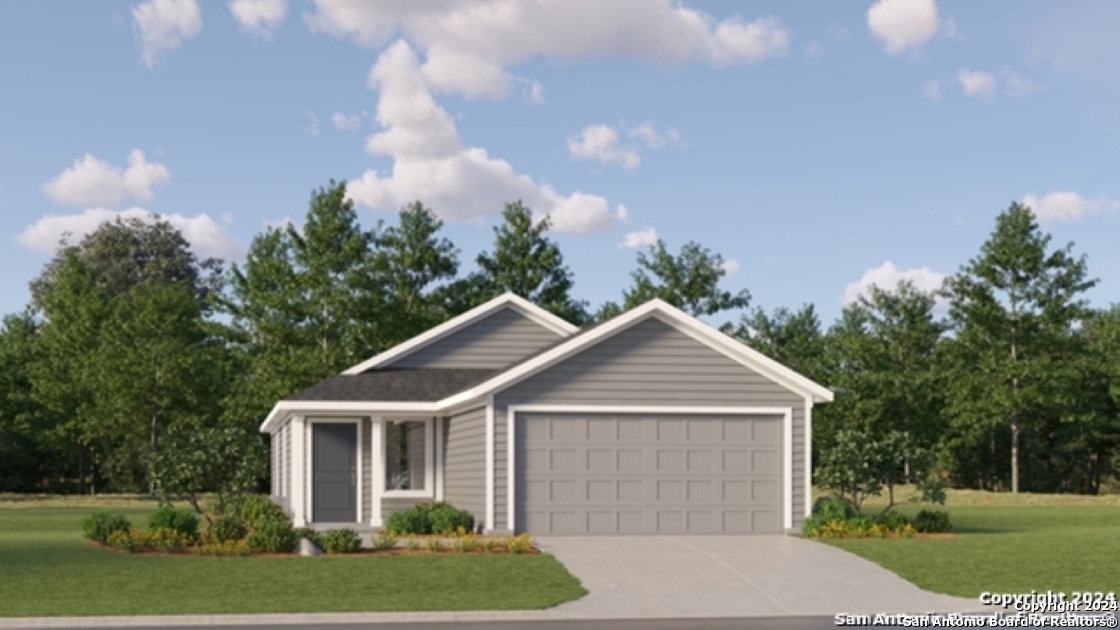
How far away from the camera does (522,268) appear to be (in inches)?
2403

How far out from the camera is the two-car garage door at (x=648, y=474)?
2906 cm

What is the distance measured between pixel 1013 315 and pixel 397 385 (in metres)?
36.6

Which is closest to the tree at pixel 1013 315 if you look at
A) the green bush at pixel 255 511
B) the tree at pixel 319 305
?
the tree at pixel 319 305

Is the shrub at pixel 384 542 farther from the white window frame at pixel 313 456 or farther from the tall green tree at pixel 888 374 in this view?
the tall green tree at pixel 888 374

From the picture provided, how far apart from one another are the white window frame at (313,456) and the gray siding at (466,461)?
2454mm

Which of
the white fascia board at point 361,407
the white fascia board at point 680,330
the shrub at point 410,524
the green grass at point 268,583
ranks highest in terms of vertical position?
the white fascia board at point 680,330

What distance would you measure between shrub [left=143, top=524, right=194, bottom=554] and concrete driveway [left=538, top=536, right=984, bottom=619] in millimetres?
6304

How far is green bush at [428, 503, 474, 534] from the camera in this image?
29.0 meters

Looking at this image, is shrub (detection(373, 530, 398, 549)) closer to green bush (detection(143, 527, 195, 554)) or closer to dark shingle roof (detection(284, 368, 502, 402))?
green bush (detection(143, 527, 195, 554))

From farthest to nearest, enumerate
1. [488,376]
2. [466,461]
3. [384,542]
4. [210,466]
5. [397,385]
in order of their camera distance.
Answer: [397,385]
[488,376]
[210,466]
[466,461]
[384,542]

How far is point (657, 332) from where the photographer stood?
29719 millimetres

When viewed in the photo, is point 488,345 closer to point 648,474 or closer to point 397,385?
point 397,385

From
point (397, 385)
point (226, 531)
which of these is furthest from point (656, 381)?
point (226, 531)

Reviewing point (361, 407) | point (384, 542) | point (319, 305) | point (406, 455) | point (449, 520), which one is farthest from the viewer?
point (319, 305)
